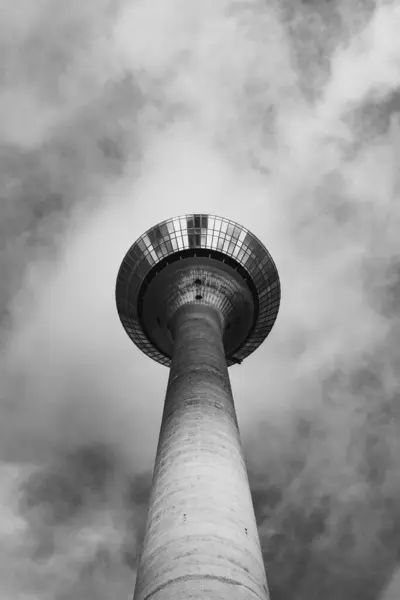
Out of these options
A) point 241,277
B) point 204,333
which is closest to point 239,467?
point 204,333

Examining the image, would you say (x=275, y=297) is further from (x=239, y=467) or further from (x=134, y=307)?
(x=239, y=467)

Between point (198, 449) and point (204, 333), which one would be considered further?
point (204, 333)

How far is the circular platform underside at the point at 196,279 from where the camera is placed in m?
30.2

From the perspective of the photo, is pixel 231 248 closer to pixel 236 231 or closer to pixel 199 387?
pixel 236 231

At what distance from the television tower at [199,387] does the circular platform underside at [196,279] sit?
0.23ft

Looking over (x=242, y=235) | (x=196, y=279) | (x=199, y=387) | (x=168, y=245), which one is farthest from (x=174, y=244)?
(x=199, y=387)

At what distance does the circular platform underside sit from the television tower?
7 centimetres

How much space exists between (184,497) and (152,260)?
19847 millimetres

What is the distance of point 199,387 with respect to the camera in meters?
19.8

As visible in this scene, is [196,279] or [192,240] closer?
[196,279]

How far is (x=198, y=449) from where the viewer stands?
52.9ft

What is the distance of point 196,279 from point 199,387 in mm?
11089

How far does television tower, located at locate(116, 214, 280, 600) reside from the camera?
39.9ft

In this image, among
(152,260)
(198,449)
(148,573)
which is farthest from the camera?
(152,260)
